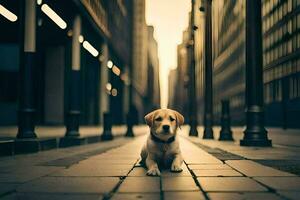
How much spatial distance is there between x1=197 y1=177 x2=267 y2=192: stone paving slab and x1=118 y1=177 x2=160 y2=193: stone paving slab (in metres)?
0.48

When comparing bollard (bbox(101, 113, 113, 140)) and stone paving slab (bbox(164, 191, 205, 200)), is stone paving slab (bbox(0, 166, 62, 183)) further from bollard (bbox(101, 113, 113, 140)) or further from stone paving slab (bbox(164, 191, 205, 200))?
bollard (bbox(101, 113, 113, 140))

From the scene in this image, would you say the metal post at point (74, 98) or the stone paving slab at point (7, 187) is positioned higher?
the metal post at point (74, 98)

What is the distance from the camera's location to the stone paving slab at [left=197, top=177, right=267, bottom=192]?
4180 millimetres

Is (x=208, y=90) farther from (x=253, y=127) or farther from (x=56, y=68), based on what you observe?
(x=56, y=68)

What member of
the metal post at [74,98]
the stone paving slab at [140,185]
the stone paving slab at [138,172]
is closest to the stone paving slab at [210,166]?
the stone paving slab at [138,172]

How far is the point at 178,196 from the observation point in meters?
3.82

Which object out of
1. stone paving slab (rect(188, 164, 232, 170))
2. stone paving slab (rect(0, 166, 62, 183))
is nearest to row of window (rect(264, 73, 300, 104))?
stone paving slab (rect(188, 164, 232, 170))

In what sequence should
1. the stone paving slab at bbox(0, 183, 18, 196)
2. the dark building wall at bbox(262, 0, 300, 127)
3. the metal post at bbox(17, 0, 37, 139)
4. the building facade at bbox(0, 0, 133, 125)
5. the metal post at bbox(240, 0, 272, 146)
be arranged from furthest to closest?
the dark building wall at bbox(262, 0, 300, 127) → the building facade at bbox(0, 0, 133, 125) → the metal post at bbox(240, 0, 272, 146) → the metal post at bbox(17, 0, 37, 139) → the stone paving slab at bbox(0, 183, 18, 196)

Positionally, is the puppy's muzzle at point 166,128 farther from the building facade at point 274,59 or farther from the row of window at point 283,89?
the row of window at point 283,89

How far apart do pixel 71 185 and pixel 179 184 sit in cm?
111

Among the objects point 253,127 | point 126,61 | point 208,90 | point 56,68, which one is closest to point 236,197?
point 253,127

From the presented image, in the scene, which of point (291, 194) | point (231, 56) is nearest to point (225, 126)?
point (291, 194)

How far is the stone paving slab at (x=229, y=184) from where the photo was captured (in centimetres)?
418

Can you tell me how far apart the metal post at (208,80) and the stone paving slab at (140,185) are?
12.8 m
